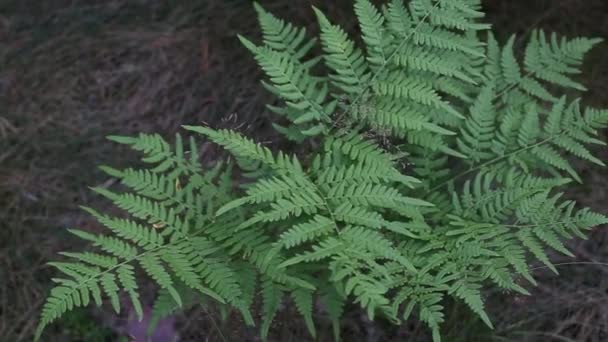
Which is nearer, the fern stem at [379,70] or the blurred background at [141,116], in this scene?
the fern stem at [379,70]

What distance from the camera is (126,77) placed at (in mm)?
3936

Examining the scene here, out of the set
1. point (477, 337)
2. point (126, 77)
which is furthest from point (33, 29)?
Answer: point (477, 337)

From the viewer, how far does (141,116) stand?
12.6 feet

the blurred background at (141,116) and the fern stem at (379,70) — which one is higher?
the fern stem at (379,70)

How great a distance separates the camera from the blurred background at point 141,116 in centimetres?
298

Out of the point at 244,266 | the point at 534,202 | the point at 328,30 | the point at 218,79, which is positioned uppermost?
the point at 328,30

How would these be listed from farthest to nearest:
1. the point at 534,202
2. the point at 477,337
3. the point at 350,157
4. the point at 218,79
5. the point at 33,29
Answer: the point at 33,29
the point at 218,79
the point at 477,337
the point at 350,157
the point at 534,202

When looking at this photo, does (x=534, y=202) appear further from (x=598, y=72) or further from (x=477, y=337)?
(x=598, y=72)

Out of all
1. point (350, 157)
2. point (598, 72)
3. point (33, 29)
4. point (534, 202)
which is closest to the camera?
point (534, 202)

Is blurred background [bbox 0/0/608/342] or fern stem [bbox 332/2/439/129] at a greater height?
fern stem [bbox 332/2/439/129]

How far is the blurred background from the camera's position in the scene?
9.79 ft

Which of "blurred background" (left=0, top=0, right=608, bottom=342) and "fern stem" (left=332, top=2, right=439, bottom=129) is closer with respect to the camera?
"fern stem" (left=332, top=2, right=439, bottom=129)

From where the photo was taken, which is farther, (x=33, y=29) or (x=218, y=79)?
(x=33, y=29)

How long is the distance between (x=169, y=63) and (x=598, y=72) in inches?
95.5
